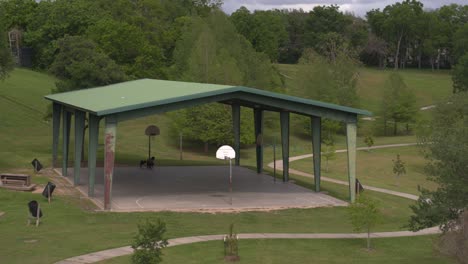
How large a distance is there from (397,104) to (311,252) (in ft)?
206

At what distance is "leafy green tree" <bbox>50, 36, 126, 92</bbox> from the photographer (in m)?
56.7

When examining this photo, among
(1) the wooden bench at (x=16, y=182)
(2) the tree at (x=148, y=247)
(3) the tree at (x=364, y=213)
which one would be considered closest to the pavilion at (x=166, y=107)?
(1) the wooden bench at (x=16, y=182)

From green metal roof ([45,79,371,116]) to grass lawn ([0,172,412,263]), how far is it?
4.72m

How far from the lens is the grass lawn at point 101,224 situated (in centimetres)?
2498

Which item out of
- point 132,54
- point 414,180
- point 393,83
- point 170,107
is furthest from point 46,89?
point 170,107

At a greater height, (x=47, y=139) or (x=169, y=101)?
(x=169, y=101)

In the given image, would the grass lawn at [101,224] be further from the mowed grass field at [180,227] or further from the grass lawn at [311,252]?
the grass lawn at [311,252]

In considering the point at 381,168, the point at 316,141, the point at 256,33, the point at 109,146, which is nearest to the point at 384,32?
the point at 256,33

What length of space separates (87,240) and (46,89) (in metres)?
69.2

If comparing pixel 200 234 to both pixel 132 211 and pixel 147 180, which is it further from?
pixel 147 180

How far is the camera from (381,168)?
203ft

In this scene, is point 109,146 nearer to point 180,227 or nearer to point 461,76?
point 180,227

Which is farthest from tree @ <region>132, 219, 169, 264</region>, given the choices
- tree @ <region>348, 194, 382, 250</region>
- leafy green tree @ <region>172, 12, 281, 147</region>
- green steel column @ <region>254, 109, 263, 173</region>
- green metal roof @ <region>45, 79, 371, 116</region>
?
leafy green tree @ <region>172, 12, 281, 147</region>

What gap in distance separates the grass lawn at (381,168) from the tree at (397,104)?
12958 mm
